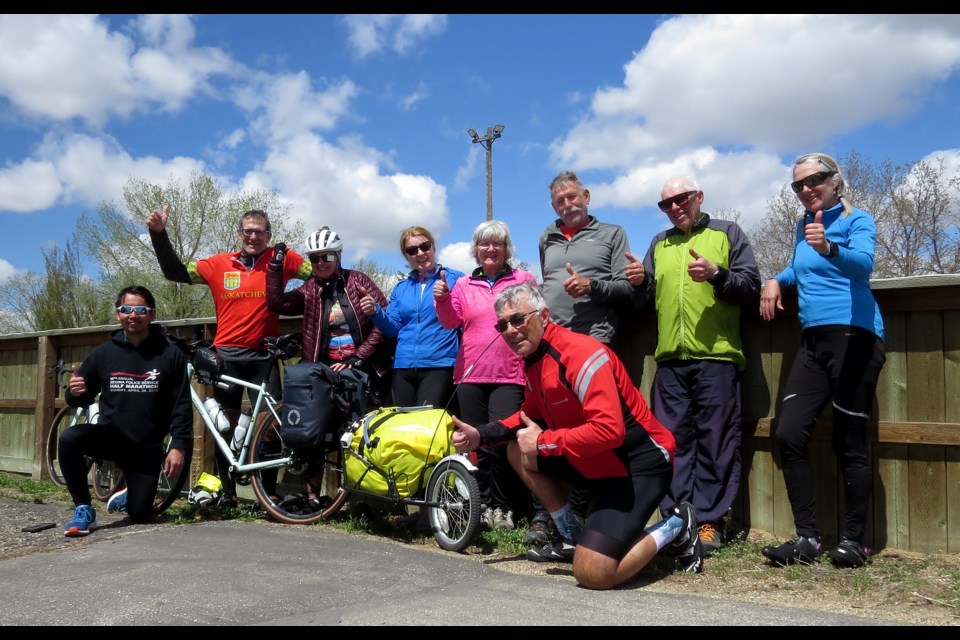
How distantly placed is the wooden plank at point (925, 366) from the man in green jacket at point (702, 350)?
90 centimetres

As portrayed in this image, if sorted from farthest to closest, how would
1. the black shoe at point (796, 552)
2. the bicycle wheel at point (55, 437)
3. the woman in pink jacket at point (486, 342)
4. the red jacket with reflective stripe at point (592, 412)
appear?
the bicycle wheel at point (55, 437)
the woman in pink jacket at point (486, 342)
the black shoe at point (796, 552)
the red jacket with reflective stripe at point (592, 412)

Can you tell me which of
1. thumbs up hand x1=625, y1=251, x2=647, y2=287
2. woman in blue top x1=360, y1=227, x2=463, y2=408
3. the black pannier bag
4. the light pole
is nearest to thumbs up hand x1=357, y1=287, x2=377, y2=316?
woman in blue top x1=360, y1=227, x2=463, y2=408

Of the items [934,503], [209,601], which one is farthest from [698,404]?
[209,601]

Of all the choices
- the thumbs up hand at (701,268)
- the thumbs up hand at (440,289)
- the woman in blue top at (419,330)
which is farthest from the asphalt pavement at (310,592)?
the thumbs up hand at (701,268)

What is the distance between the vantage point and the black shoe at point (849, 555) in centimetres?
443

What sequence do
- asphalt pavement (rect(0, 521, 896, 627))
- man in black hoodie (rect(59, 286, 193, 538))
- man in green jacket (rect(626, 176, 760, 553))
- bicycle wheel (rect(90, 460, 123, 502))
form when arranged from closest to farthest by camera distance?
asphalt pavement (rect(0, 521, 896, 627)) → man in green jacket (rect(626, 176, 760, 553)) → man in black hoodie (rect(59, 286, 193, 538)) → bicycle wheel (rect(90, 460, 123, 502))

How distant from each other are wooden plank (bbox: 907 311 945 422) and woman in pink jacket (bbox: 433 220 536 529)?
2.32 meters

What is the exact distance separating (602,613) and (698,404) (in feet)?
6.20

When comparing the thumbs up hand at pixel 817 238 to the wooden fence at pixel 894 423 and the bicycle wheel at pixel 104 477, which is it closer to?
the wooden fence at pixel 894 423

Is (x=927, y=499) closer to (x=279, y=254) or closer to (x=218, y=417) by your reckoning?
(x=279, y=254)

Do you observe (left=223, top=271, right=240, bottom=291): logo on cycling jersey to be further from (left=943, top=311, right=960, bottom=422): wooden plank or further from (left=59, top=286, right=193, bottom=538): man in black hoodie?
(left=943, top=311, right=960, bottom=422): wooden plank

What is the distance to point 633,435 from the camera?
4.30m

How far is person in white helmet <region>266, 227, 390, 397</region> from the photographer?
605cm

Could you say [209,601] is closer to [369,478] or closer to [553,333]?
[369,478]
